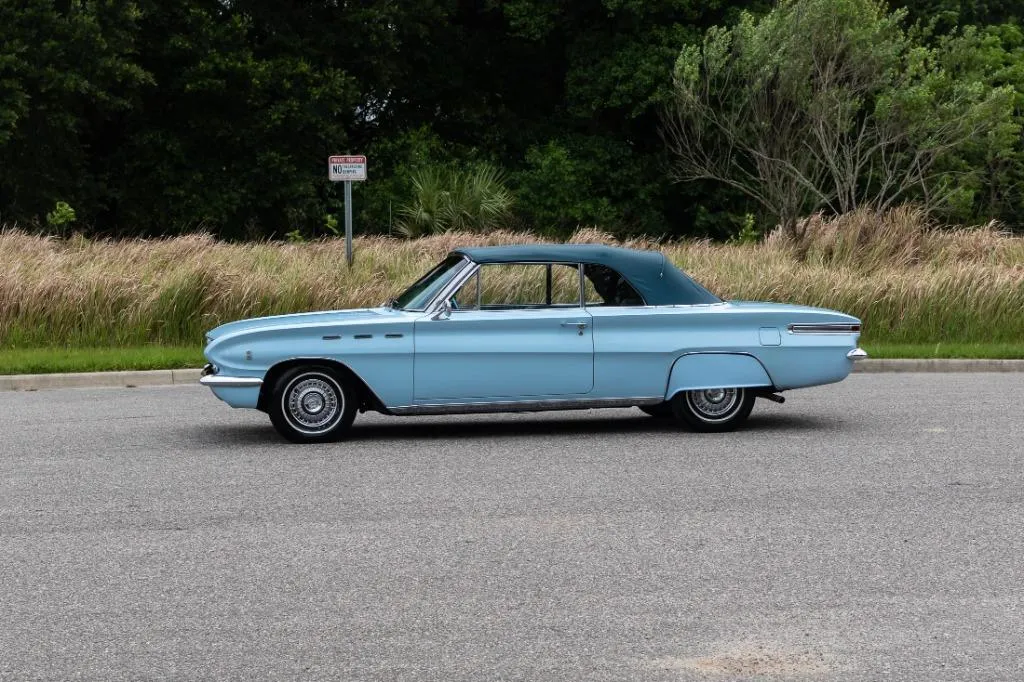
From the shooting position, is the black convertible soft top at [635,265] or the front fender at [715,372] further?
the black convertible soft top at [635,265]

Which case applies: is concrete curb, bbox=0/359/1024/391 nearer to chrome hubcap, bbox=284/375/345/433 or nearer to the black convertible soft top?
chrome hubcap, bbox=284/375/345/433

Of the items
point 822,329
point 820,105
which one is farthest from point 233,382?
point 820,105

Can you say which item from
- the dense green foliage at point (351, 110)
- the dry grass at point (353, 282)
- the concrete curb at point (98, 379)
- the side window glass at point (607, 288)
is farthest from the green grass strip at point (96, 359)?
the dense green foliage at point (351, 110)

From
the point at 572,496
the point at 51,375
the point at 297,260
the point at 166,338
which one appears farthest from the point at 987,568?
the point at 297,260

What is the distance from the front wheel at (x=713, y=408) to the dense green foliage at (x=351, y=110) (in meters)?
26.4

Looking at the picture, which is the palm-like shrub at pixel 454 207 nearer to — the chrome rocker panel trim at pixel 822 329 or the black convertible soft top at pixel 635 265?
the black convertible soft top at pixel 635 265

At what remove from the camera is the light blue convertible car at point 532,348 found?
11.1 m

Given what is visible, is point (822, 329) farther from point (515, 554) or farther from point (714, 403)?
point (515, 554)

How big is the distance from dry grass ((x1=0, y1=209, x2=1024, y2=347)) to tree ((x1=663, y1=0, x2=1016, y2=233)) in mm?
17394

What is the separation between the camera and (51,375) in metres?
15.8

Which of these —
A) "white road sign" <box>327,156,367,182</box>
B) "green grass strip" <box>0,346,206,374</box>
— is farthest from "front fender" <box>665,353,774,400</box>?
"white road sign" <box>327,156,367,182</box>

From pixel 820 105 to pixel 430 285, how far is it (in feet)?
106

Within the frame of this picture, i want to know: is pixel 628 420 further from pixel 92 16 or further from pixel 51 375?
pixel 92 16

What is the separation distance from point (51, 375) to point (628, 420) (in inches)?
256
